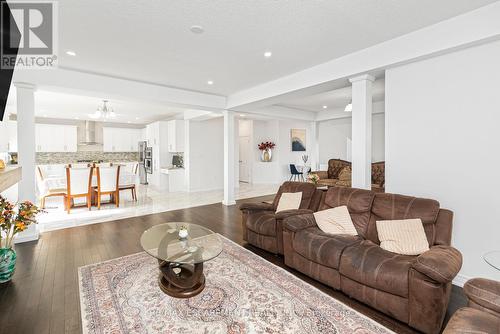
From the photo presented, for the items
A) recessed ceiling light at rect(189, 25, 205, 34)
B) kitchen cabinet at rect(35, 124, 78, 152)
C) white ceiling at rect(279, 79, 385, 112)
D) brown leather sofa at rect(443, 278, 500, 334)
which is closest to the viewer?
brown leather sofa at rect(443, 278, 500, 334)

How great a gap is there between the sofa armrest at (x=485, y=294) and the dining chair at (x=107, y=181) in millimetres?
6450

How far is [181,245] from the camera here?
2461 millimetres

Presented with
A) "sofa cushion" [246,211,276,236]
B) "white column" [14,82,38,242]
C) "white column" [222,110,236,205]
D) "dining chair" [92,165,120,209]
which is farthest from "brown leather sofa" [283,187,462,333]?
"dining chair" [92,165,120,209]

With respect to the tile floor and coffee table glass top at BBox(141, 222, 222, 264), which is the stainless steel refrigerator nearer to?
the tile floor

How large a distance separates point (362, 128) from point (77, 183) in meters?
5.88

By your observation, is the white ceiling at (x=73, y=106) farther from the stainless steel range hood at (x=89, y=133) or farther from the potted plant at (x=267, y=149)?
the potted plant at (x=267, y=149)

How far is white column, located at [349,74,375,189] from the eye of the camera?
11.1 feet

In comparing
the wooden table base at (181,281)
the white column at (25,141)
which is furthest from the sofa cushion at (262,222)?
the white column at (25,141)

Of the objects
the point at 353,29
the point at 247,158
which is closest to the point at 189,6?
the point at 353,29

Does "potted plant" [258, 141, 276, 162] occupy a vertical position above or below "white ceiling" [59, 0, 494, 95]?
below

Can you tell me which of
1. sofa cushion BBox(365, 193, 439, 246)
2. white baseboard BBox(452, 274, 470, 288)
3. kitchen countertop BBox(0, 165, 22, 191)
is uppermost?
kitchen countertop BBox(0, 165, 22, 191)

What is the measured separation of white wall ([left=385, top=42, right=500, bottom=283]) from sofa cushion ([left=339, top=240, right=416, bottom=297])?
1.07 meters

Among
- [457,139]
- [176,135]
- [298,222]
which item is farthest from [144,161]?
[457,139]

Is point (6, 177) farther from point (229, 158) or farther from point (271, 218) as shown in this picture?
point (229, 158)
